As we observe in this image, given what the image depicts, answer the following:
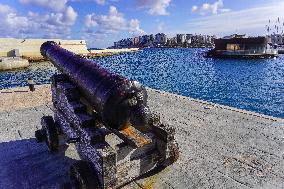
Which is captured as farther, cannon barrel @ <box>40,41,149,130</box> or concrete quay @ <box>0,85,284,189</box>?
concrete quay @ <box>0,85,284,189</box>

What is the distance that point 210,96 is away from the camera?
2552 cm

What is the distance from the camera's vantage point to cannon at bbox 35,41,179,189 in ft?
13.7

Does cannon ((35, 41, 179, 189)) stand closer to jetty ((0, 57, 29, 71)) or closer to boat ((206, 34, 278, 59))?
jetty ((0, 57, 29, 71))

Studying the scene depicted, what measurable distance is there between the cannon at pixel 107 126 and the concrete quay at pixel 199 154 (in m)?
0.60

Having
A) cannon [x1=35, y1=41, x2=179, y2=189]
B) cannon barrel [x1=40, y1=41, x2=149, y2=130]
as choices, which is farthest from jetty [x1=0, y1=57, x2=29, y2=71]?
cannon barrel [x1=40, y1=41, x2=149, y2=130]

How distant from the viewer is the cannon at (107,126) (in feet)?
13.7

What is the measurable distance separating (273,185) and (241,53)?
7014 cm

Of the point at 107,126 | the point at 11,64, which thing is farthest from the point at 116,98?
the point at 11,64

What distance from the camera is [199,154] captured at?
6.32 metres

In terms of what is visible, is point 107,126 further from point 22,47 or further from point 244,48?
point 244,48

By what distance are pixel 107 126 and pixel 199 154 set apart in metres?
2.36

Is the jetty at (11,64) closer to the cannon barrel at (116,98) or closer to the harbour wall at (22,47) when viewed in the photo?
the harbour wall at (22,47)

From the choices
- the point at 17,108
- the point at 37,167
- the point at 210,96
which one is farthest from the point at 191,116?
the point at 210,96

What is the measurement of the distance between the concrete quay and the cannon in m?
0.60
